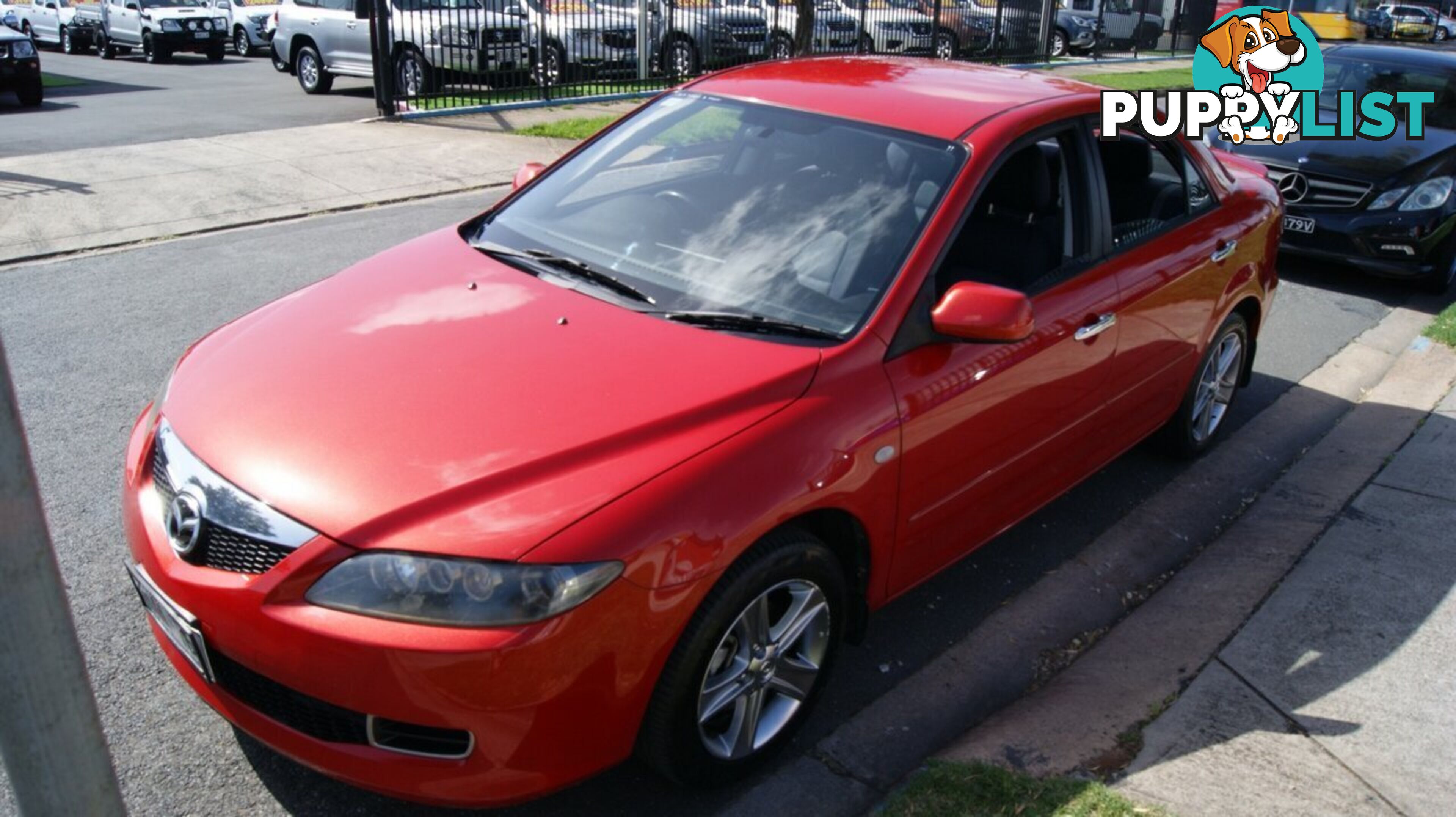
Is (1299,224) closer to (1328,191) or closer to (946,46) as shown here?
(1328,191)

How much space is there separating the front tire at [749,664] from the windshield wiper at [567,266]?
974 millimetres

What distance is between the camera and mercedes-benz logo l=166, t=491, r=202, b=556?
2789 millimetres

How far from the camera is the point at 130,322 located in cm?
648

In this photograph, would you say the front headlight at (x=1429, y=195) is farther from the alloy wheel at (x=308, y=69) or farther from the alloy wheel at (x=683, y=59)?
the alloy wheel at (x=308, y=69)

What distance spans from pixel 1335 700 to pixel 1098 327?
142cm

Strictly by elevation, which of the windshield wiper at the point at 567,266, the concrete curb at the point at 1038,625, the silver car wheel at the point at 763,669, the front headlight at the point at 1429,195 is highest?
the windshield wiper at the point at 567,266

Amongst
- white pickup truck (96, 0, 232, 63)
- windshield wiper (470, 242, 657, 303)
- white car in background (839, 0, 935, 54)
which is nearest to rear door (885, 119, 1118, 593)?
windshield wiper (470, 242, 657, 303)

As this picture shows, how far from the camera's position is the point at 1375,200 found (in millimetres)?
8672

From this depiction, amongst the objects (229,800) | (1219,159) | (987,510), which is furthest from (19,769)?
(1219,159)

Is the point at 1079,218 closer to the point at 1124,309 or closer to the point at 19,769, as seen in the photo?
the point at 1124,309

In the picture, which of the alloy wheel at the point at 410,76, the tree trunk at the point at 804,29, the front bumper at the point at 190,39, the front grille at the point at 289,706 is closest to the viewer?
the front grille at the point at 289,706

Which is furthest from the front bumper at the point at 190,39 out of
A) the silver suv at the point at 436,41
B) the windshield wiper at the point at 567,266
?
the windshield wiper at the point at 567,266

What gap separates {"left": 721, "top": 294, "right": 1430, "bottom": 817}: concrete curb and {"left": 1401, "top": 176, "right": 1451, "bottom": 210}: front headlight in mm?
2835

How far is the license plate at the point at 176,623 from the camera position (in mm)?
2777
